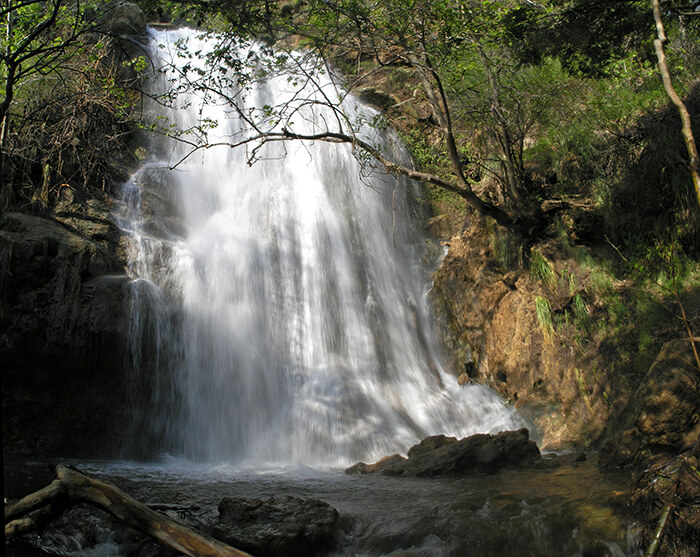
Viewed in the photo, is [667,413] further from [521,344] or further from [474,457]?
[521,344]

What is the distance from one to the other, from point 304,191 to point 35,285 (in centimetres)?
714

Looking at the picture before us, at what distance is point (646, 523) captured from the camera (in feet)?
13.7

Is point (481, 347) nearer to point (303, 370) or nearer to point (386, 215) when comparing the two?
point (303, 370)

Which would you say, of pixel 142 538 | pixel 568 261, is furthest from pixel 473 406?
pixel 142 538

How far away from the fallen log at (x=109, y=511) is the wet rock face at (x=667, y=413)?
4354 millimetres

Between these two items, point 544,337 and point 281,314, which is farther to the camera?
point 281,314

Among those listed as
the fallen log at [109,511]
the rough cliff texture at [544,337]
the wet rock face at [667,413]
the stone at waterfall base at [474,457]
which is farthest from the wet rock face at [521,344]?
the fallen log at [109,511]

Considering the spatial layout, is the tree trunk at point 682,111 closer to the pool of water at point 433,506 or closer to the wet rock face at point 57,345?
the pool of water at point 433,506

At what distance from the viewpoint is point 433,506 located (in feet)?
17.9

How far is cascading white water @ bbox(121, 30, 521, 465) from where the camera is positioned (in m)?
9.09

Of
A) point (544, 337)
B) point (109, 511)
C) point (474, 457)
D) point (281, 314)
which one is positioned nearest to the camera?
point (109, 511)

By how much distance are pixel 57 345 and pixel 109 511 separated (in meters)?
5.69

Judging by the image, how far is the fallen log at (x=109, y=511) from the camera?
3619 mm

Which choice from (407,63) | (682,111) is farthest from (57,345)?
(682,111)
